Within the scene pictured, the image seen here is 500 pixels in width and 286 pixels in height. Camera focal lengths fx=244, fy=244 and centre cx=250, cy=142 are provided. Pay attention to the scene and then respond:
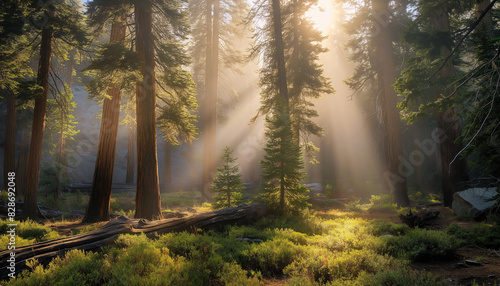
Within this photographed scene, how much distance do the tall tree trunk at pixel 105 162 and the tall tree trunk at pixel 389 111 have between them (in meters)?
14.0

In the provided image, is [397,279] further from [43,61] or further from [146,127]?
[43,61]

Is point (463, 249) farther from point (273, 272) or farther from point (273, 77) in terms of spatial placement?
point (273, 77)

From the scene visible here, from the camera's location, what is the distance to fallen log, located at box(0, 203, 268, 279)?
4.33m

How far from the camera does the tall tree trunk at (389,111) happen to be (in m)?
13.8

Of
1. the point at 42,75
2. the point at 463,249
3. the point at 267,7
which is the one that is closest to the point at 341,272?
the point at 463,249

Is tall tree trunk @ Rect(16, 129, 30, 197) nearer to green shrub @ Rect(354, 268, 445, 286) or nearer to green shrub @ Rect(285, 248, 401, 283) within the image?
green shrub @ Rect(285, 248, 401, 283)

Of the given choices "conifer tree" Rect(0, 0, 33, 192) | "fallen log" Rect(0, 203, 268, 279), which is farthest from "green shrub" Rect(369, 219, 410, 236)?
"conifer tree" Rect(0, 0, 33, 192)

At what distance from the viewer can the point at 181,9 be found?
10.9 meters

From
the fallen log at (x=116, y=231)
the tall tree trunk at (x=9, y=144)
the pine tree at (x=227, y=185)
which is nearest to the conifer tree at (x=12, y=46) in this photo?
the tall tree trunk at (x=9, y=144)

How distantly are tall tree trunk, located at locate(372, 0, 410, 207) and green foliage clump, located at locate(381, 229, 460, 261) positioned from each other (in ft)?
28.6

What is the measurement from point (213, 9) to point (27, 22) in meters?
12.8

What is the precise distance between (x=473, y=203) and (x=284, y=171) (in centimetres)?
692

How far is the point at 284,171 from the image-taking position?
920cm

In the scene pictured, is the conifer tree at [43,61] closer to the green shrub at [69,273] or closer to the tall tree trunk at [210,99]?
the green shrub at [69,273]
